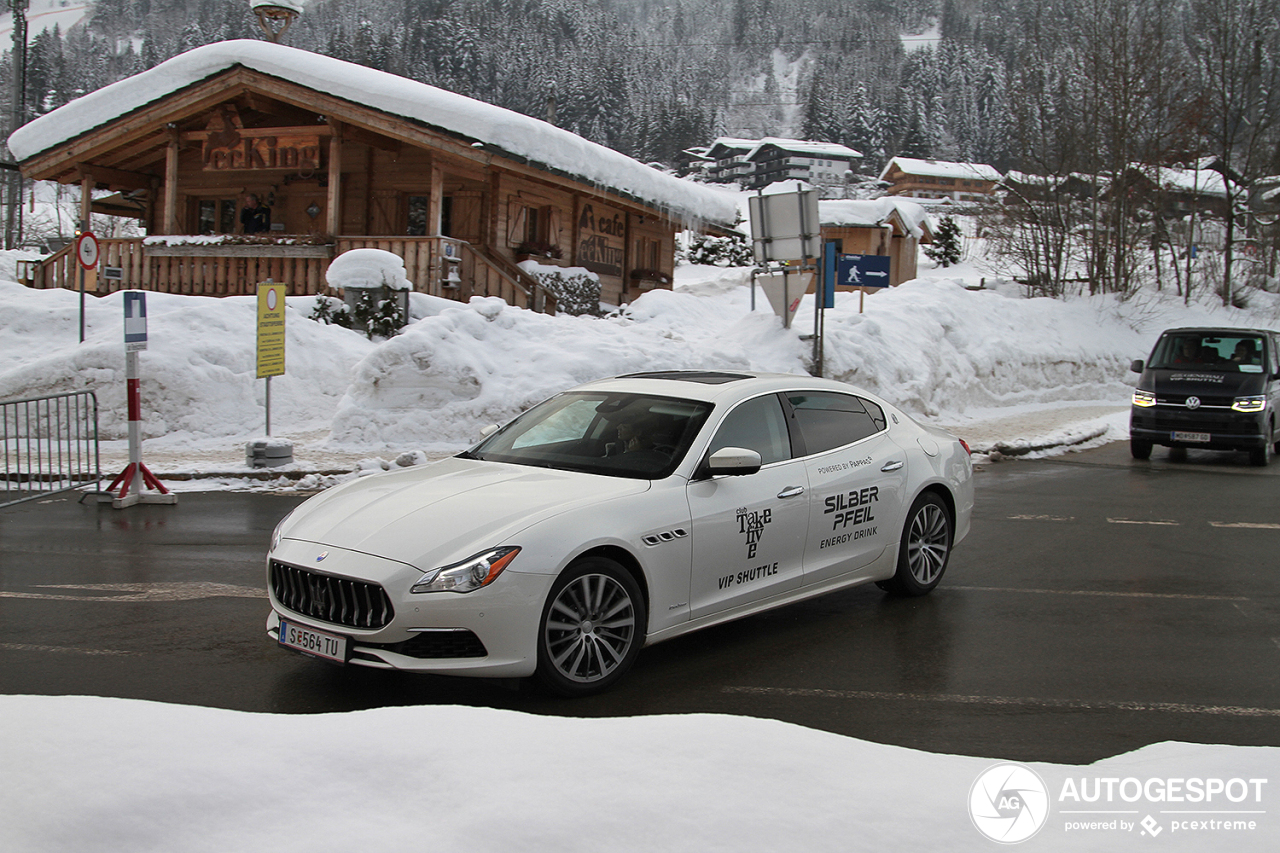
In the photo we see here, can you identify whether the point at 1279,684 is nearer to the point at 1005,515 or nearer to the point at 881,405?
the point at 881,405

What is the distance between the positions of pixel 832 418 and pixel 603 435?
1.54 metres

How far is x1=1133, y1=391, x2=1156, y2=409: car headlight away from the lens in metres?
14.7

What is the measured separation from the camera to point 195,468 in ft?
37.9

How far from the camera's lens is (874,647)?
5762mm

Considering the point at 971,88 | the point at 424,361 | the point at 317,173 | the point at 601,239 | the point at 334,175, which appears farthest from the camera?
the point at 971,88

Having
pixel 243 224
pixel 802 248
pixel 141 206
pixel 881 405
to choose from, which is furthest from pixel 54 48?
pixel 881 405

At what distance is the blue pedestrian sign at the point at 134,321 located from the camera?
991cm

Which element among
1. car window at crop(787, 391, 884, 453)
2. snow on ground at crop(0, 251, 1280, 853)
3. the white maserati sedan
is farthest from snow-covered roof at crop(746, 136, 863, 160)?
snow on ground at crop(0, 251, 1280, 853)

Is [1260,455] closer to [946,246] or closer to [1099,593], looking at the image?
[1099,593]

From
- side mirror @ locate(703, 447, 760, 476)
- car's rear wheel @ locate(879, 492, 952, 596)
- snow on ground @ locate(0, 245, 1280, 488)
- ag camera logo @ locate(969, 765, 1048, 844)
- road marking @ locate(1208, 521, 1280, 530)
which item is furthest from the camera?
snow on ground @ locate(0, 245, 1280, 488)

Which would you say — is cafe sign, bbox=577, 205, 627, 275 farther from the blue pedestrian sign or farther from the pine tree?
the pine tree

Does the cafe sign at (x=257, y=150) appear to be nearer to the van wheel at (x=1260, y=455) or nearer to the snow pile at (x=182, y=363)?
the snow pile at (x=182, y=363)

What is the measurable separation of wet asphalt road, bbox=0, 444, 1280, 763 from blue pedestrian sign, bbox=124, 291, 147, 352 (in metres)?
1.80

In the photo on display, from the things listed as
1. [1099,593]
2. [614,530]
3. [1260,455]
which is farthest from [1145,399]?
[614,530]
